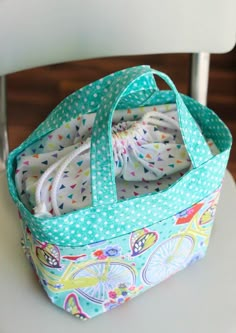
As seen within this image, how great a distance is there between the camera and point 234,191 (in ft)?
2.72

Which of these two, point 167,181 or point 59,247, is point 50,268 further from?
point 167,181

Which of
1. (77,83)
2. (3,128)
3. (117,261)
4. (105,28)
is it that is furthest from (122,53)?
(77,83)

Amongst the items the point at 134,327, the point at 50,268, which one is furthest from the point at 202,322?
the point at 50,268

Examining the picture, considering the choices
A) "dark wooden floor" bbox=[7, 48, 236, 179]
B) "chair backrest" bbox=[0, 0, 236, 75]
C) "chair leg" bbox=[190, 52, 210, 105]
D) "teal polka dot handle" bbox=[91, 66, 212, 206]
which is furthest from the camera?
"dark wooden floor" bbox=[7, 48, 236, 179]

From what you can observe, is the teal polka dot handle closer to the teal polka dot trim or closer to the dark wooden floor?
the teal polka dot trim

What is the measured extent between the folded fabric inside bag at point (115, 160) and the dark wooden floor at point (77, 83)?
0.78 m

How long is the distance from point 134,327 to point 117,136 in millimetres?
226

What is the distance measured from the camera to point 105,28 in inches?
32.6

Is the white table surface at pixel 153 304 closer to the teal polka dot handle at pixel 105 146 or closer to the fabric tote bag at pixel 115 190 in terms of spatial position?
the fabric tote bag at pixel 115 190

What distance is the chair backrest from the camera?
0.79 m

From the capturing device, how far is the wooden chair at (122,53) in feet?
2.19

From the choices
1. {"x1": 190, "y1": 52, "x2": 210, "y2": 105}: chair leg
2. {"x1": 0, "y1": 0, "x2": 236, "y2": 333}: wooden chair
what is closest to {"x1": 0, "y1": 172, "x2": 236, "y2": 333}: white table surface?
{"x1": 0, "y1": 0, "x2": 236, "y2": 333}: wooden chair

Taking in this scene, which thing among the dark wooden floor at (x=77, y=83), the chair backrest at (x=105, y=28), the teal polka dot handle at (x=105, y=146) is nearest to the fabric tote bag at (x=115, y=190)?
the teal polka dot handle at (x=105, y=146)

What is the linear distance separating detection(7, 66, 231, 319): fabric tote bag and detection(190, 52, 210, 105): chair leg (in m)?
0.15
